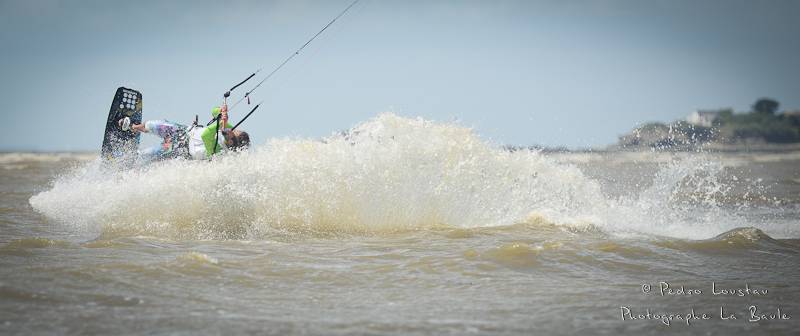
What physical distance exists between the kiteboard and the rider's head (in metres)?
2.24

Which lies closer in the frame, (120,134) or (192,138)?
(192,138)

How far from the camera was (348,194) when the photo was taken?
9.91 meters

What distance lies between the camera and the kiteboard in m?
12.2

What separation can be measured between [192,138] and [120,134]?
2.08m

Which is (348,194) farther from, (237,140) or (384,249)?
(237,140)

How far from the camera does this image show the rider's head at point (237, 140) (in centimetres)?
1100

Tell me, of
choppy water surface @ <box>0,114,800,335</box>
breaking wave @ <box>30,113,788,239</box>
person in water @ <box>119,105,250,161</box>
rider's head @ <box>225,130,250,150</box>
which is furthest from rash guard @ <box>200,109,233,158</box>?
choppy water surface @ <box>0,114,800,335</box>

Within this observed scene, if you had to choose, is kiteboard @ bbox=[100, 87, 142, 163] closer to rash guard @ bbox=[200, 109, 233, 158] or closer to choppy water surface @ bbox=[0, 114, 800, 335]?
choppy water surface @ bbox=[0, 114, 800, 335]

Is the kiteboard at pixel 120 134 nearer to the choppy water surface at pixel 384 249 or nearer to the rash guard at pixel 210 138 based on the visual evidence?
the choppy water surface at pixel 384 249

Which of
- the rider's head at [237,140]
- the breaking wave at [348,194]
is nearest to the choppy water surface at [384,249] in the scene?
the breaking wave at [348,194]

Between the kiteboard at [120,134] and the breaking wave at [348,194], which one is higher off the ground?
the kiteboard at [120,134]

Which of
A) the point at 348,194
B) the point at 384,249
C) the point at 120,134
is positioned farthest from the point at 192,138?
the point at 384,249

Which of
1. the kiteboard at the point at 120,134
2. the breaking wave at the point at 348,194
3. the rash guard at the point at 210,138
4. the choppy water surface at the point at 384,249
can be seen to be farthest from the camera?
the kiteboard at the point at 120,134

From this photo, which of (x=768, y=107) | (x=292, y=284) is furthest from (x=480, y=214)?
(x=768, y=107)
